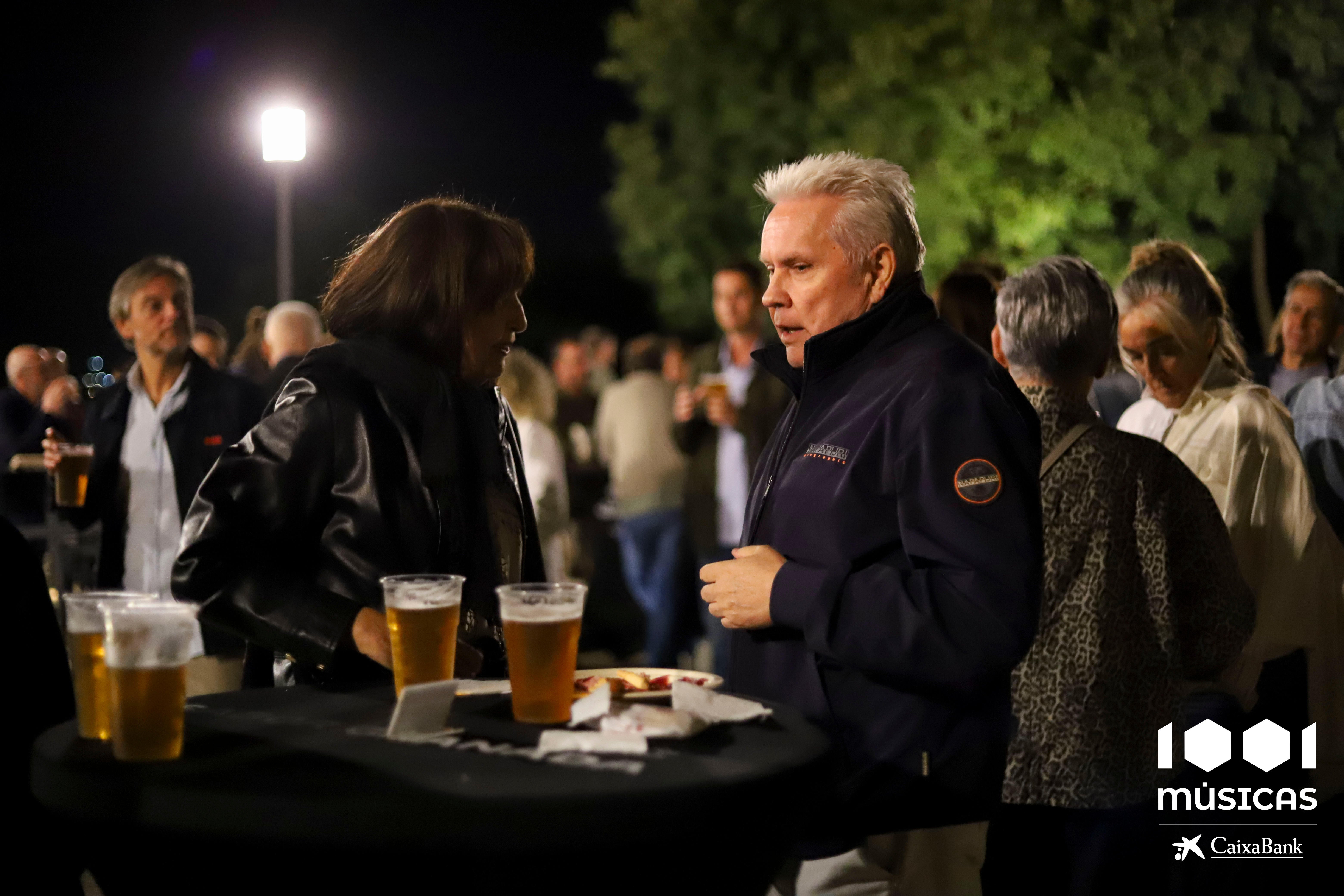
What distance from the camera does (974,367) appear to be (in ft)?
8.89

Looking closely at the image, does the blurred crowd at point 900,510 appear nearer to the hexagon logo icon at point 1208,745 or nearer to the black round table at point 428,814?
the hexagon logo icon at point 1208,745

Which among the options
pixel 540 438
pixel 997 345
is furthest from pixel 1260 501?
pixel 540 438

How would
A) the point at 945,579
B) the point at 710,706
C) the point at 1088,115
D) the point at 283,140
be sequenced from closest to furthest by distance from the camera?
the point at 710,706 < the point at 945,579 < the point at 283,140 < the point at 1088,115

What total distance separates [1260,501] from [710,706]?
9.03 ft

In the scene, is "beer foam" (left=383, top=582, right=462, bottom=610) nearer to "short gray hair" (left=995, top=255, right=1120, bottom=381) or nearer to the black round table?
the black round table

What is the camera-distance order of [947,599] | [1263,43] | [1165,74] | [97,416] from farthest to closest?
[1165,74], [1263,43], [97,416], [947,599]

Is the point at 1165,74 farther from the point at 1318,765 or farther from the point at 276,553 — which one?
the point at 276,553

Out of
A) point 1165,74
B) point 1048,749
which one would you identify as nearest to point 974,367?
point 1048,749

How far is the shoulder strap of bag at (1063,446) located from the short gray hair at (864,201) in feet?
2.84

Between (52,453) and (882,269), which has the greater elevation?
(882,269)

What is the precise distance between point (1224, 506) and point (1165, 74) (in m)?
16.2

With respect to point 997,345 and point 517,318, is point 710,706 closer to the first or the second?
point 517,318

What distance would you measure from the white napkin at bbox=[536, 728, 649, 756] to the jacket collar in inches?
40.6

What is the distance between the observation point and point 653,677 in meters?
2.75
